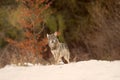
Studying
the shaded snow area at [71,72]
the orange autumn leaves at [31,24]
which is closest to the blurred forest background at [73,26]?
the orange autumn leaves at [31,24]

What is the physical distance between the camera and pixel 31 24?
17.7 metres

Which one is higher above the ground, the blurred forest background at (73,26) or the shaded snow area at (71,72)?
the blurred forest background at (73,26)

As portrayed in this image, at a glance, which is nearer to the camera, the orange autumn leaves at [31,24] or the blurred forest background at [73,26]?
the blurred forest background at [73,26]

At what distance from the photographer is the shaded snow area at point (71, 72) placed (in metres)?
5.51

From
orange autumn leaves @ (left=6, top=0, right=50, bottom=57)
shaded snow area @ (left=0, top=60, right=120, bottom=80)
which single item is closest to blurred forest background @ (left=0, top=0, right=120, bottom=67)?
orange autumn leaves @ (left=6, top=0, right=50, bottom=57)

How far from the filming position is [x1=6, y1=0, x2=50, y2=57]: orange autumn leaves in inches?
685

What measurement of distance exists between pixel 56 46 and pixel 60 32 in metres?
7.58

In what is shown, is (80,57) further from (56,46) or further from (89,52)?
(56,46)

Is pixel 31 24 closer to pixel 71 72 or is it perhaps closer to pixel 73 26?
pixel 73 26

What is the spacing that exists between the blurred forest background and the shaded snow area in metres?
9.16

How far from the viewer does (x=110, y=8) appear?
51.5ft

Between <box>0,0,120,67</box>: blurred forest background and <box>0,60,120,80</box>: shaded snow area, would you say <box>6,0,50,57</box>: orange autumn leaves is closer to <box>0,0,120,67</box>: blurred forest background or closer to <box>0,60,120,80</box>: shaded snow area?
<box>0,0,120,67</box>: blurred forest background

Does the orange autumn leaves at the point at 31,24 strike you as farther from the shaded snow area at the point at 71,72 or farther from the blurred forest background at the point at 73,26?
the shaded snow area at the point at 71,72

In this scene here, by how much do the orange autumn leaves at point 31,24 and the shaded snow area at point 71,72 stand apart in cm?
1053
